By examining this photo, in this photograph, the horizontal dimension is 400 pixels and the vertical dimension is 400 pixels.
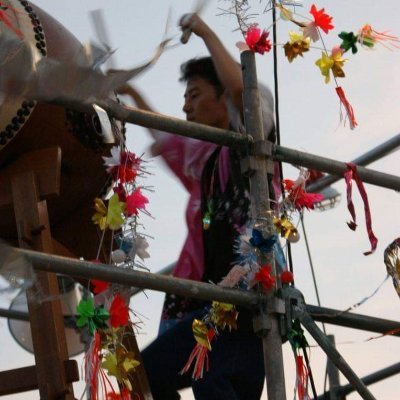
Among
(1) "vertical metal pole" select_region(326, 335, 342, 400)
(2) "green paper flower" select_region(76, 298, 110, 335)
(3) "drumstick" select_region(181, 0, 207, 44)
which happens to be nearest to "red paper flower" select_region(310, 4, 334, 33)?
(3) "drumstick" select_region(181, 0, 207, 44)

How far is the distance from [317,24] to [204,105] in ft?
2.19

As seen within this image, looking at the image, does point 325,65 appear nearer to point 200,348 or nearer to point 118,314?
point 200,348

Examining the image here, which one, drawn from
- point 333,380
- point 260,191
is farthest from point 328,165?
point 333,380

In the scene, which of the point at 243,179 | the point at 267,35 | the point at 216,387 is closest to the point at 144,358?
the point at 216,387

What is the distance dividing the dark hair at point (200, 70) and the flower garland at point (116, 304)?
29.3 inches

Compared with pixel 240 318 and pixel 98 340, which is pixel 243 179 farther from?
pixel 98 340

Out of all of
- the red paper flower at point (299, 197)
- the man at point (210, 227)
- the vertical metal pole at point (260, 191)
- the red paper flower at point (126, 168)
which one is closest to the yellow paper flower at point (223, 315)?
the man at point (210, 227)

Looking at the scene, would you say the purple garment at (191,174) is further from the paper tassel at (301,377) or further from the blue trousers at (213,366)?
the paper tassel at (301,377)

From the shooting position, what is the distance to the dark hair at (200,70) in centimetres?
680

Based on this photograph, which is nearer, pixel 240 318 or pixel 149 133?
pixel 240 318

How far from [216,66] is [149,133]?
1.90ft

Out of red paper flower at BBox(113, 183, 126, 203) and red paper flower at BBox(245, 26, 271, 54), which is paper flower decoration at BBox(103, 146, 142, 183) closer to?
red paper flower at BBox(113, 183, 126, 203)

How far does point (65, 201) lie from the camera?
277 inches

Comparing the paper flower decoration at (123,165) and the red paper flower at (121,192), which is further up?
the paper flower decoration at (123,165)
